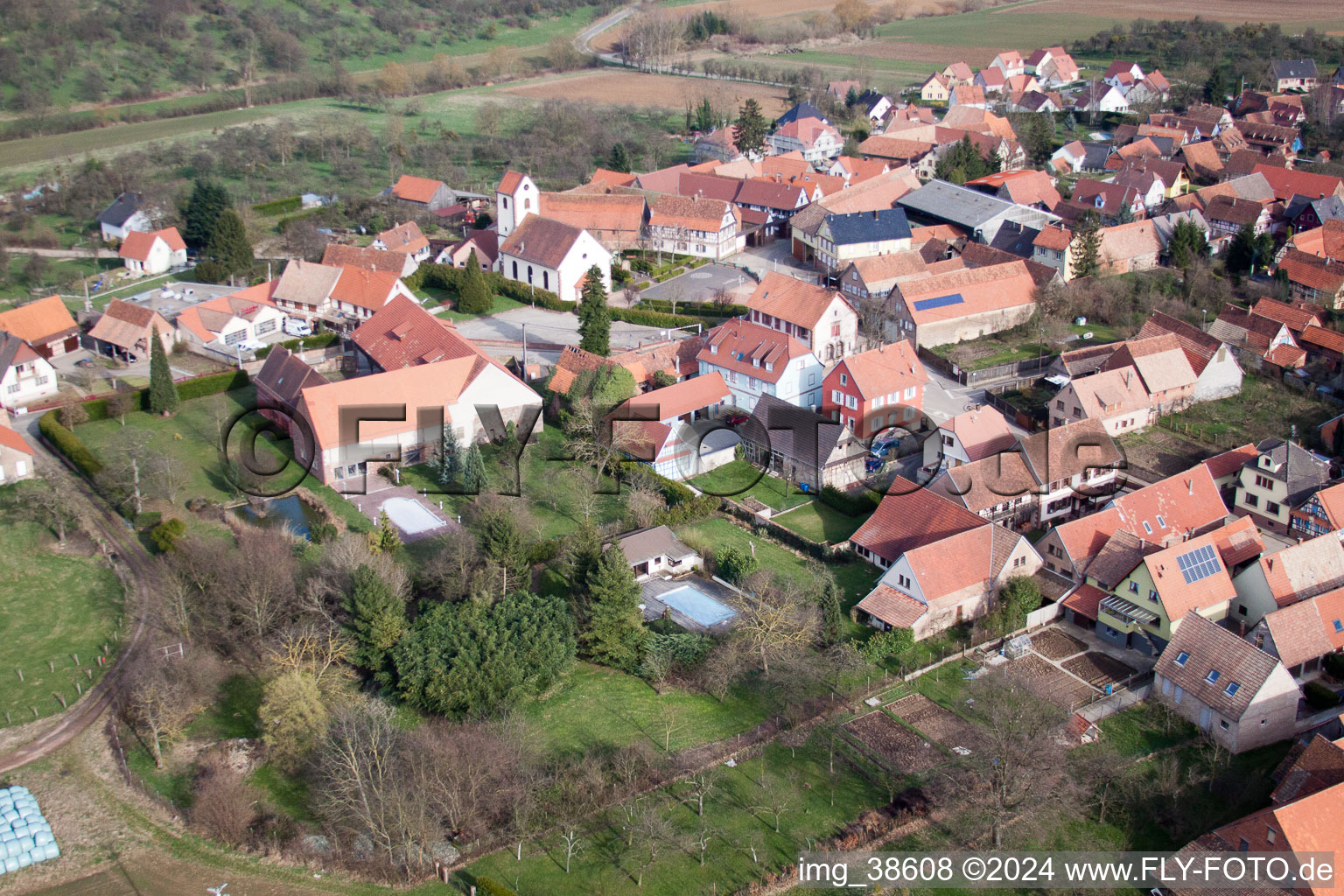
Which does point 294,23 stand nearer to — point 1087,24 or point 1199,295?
point 1087,24

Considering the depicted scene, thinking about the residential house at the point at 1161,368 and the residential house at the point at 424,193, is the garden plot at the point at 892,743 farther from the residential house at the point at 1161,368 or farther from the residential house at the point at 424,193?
the residential house at the point at 424,193

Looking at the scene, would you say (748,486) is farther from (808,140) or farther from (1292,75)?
(1292,75)

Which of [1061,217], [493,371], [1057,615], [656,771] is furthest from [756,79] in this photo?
[656,771]

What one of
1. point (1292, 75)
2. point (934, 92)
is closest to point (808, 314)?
point (934, 92)

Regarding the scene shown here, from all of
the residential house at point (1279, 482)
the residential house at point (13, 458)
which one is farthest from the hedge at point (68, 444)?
the residential house at point (1279, 482)

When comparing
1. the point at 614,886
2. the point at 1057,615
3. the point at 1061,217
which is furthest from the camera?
the point at 1061,217

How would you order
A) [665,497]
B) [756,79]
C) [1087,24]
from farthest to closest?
[1087,24] < [756,79] < [665,497]
